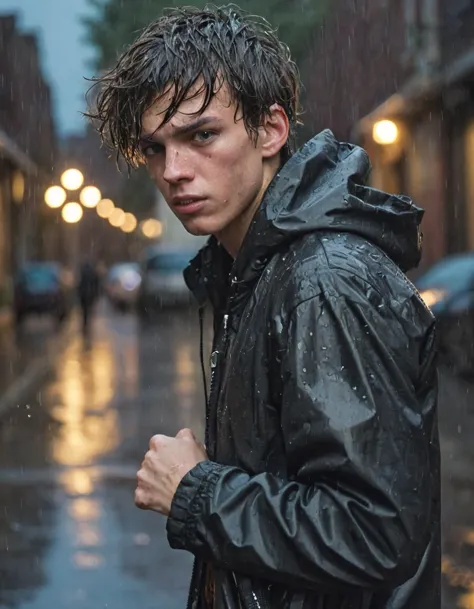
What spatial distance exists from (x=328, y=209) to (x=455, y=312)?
46.1ft

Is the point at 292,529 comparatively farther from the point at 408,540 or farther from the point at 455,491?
the point at 455,491

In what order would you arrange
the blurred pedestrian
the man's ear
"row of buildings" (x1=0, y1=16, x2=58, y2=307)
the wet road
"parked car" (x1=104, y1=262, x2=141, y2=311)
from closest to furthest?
the man's ear → the wet road → the blurred pedestrian → "row of buildings" (x1=0, y1=16, x2=58, y2=307) → "parked car" (x1=104, y1=262, x2=141, y2=311)

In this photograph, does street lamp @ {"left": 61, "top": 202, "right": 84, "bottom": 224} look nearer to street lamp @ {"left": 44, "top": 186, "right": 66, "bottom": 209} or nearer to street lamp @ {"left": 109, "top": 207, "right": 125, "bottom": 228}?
street lamp @ {"left": 44, "top": 186, "right": 66, "bottom": 209}

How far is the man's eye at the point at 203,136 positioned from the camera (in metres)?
2.10

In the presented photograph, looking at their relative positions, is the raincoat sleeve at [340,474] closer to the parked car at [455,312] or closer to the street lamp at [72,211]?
the parked car at [455,312]

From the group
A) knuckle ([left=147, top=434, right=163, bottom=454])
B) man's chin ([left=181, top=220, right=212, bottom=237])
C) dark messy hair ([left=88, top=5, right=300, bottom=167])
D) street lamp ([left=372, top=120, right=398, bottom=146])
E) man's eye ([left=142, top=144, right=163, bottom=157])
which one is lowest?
knuckle ([left=147, top=434, right=163, bottom=454])

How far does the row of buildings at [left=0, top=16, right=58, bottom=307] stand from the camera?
44625 mm

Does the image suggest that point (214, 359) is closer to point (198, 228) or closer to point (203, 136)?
point (198, 228)

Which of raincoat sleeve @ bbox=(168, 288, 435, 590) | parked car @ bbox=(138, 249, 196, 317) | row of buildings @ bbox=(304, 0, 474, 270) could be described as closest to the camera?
raincoat sleeve @ bbox=(168, 288, 435, 590)

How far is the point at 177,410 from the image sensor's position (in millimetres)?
13594

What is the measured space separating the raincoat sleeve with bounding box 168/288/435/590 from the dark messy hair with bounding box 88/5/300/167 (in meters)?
0.44

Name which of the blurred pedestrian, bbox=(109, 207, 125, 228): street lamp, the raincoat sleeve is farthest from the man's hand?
bbox=(109, 207, 125, 228): street lamp

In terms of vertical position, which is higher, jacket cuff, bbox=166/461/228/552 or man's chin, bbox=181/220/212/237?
man's chin, bbox=181/220/212/237

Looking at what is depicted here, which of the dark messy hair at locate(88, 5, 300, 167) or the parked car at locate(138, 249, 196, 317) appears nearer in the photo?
the dark messy hair at locate(88, 5, 300, 167)
